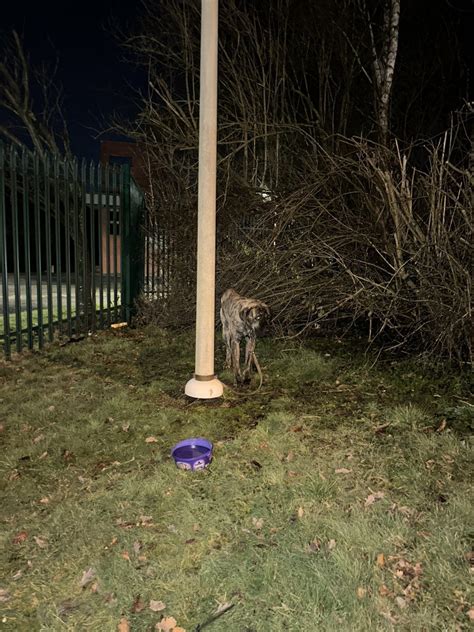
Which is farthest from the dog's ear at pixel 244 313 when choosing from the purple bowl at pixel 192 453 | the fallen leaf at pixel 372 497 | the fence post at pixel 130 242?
the fence post at pixel 130 242

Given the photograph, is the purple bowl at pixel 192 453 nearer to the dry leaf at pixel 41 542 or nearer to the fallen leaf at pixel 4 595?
the dry leaf at pixel 41 542

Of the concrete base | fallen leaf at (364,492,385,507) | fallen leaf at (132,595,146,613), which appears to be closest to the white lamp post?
the concrete base

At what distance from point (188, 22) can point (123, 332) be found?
5.33 metres

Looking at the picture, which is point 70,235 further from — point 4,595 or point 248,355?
point 4,595

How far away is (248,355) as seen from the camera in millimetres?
4832

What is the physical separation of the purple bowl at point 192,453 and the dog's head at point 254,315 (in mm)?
1313

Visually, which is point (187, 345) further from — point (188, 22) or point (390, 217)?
point (188, 22)

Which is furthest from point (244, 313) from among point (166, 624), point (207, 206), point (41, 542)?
point (166, 624)

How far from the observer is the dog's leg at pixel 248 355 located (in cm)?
468

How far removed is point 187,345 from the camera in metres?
6.75

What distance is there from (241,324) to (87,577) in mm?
2591

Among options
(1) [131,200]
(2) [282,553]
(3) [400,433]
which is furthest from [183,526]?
(1) [131,200]

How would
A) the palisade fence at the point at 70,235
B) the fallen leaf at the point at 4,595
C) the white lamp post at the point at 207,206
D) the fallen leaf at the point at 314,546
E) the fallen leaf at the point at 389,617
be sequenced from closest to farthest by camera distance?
the fallen leaf at the point at 389,617 < the fallen leaf at the point at 4,595 < the fallen leaf at the point at 314,546 < the white lamp post at the point at 207,206 < the palisade fence at the point at 70,235

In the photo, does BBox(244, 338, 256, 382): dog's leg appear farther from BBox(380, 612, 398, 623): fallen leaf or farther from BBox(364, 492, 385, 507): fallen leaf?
BBox(380, 612, 398, 623): fallen leaf
